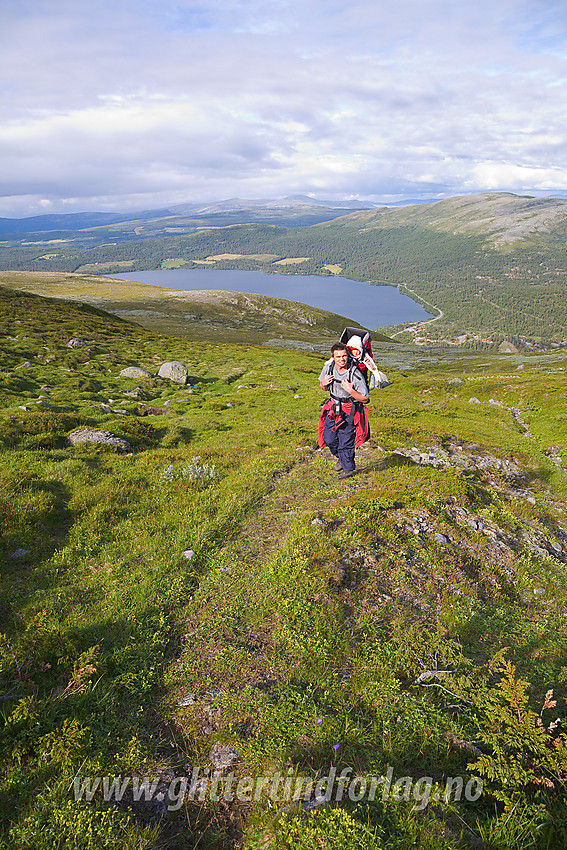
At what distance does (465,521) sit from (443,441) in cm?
897

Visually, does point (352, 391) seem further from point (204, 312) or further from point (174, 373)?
point (204, 312)

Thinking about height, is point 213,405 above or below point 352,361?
below

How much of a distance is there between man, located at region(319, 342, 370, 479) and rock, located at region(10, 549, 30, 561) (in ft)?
24.9

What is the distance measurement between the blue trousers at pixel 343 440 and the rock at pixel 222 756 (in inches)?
326

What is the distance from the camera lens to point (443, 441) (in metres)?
18.3

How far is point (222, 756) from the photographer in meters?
4.30

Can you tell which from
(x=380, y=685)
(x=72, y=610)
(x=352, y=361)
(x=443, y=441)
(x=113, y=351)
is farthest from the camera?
(x=113, y=351)

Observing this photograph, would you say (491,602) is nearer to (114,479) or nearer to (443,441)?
(114,479)

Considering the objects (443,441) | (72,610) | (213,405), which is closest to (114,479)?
(72,610)

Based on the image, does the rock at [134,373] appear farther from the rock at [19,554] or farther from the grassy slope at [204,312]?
the grassy slope at [204,312]

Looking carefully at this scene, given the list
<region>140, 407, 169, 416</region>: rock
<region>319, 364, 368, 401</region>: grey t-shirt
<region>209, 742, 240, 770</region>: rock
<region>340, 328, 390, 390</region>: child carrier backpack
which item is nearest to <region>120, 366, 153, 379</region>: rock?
<region>140, 407, 169, 416</region>: rock

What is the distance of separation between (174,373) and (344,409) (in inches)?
1090

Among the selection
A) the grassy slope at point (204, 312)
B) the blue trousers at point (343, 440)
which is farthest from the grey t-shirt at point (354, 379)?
the grassy slope at point (204, 312)

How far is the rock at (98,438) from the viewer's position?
13812 millimetres
